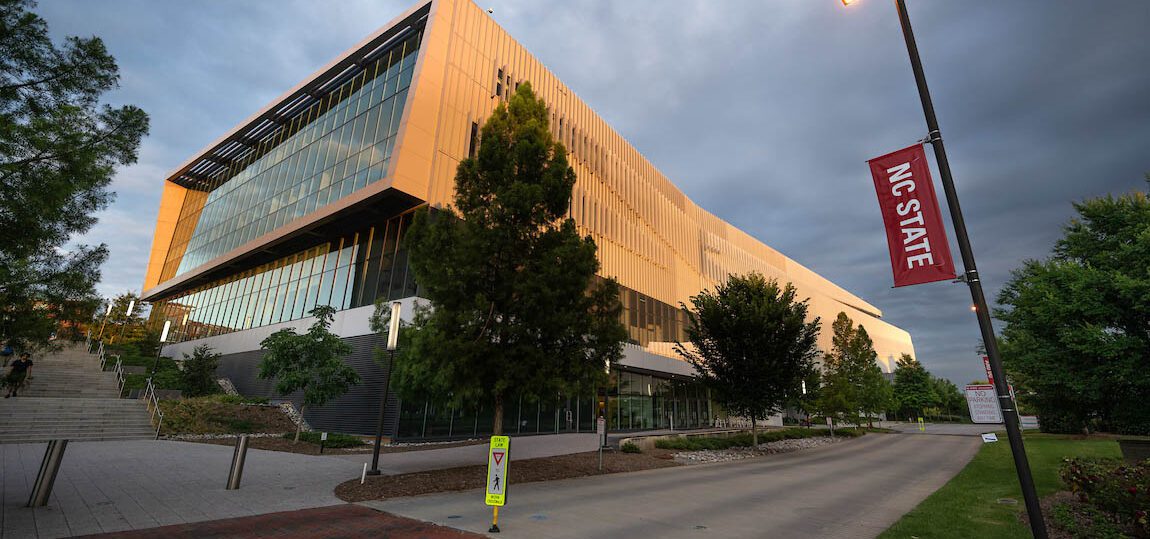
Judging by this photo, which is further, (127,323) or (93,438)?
(127,323)

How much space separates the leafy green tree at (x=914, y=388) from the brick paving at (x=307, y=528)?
86853mm

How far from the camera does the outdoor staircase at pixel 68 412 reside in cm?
1833

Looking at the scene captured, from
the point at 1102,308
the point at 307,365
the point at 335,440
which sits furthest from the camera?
the point at 307,365

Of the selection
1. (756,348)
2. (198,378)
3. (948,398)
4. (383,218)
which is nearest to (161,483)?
(383,218)

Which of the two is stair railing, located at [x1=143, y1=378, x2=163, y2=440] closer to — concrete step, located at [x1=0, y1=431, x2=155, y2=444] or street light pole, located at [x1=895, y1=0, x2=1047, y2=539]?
concrete step, located at [x1=0, y1=431, x2=155, y2=444]

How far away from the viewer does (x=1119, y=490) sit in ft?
23.9

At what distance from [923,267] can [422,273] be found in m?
11.8

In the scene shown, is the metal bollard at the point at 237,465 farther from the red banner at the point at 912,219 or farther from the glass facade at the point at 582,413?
the red banner at the point at 912,219

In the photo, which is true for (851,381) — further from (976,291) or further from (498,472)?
(498,472)

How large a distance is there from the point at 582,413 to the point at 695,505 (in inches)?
886

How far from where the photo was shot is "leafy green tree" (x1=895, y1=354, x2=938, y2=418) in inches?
2955

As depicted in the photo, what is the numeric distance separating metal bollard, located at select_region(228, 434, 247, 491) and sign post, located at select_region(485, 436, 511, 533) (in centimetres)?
618

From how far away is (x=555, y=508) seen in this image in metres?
9.53

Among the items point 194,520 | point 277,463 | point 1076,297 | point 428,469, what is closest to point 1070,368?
point 1076,297
